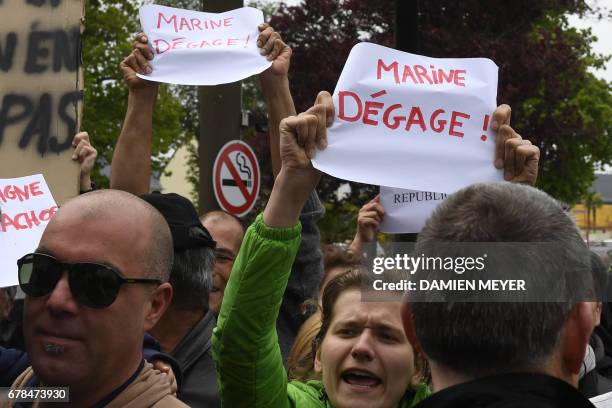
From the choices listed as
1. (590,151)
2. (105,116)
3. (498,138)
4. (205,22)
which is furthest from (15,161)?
(105,116)

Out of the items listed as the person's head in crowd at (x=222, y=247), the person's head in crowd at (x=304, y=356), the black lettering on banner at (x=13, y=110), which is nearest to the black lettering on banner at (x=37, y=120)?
the black lettering on banner at (x=13, y=110)

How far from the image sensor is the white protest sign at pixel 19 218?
3736 millimetres

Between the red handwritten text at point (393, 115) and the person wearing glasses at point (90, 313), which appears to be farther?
the red handwritten text at point (393, 115)

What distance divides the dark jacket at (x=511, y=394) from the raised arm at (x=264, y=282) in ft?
3.18

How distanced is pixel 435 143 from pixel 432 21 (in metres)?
14.0

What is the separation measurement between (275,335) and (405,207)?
964mm

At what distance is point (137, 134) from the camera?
426cm

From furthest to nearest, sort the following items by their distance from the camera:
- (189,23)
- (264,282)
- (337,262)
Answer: (189,23)
(337,262)
(264,282)

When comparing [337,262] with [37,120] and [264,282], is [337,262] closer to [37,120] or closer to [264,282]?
[264,282]

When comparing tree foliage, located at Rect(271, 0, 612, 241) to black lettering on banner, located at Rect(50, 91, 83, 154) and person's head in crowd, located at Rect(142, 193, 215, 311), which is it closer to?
black lettering on banner, located at Rect(50, 91, 83, 154)

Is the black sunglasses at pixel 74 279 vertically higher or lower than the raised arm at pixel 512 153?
lower

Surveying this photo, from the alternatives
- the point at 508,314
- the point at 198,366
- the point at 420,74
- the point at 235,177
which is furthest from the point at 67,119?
the point at 235,177

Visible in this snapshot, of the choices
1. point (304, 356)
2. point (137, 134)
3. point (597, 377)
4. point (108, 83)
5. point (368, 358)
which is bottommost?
point (108, 83)

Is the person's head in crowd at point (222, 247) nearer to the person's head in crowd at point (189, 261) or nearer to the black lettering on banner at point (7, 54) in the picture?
the person's head in crowd at point (189, 261)
